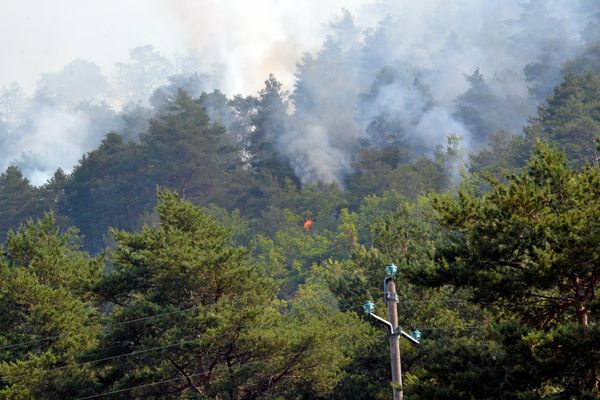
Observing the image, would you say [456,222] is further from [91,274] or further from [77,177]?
[77,177]

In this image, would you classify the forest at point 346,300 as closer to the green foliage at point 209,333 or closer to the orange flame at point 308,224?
the green foliage at point 209,333

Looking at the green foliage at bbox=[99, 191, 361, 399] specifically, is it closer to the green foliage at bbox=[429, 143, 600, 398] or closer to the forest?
the forest

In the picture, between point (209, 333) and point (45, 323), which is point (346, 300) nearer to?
point (209, 333)

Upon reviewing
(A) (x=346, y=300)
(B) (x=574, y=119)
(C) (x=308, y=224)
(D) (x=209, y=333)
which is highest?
(C) (x=308, y=224)

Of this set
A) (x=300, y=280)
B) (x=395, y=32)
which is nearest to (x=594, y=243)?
(x=300, y=280)

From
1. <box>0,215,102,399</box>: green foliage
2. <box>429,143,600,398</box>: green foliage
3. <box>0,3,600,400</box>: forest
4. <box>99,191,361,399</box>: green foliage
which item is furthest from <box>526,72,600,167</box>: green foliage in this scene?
<box>429,143,600,398</box>: green foliage

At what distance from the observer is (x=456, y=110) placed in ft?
404

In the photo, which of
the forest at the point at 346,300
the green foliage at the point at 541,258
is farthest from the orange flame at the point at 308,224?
the green foliage at the point at 541,258

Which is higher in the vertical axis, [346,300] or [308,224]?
[308,224]


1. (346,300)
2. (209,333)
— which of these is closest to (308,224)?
(346,300)

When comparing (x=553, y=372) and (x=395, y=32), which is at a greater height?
(x=395, y=32)

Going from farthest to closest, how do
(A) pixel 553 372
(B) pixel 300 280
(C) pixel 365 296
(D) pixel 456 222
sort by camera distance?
1. (B) pixel 300 280
2. (C) pixel 365 296
3. (D) pixel 456 222
4. (A) pixel 553 372

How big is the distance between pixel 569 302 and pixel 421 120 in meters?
101

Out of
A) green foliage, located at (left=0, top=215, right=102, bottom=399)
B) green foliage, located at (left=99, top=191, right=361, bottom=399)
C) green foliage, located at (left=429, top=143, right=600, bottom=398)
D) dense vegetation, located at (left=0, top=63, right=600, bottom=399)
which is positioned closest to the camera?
green foliage, located at (left=429, top=143, right=600, bottom=398)
